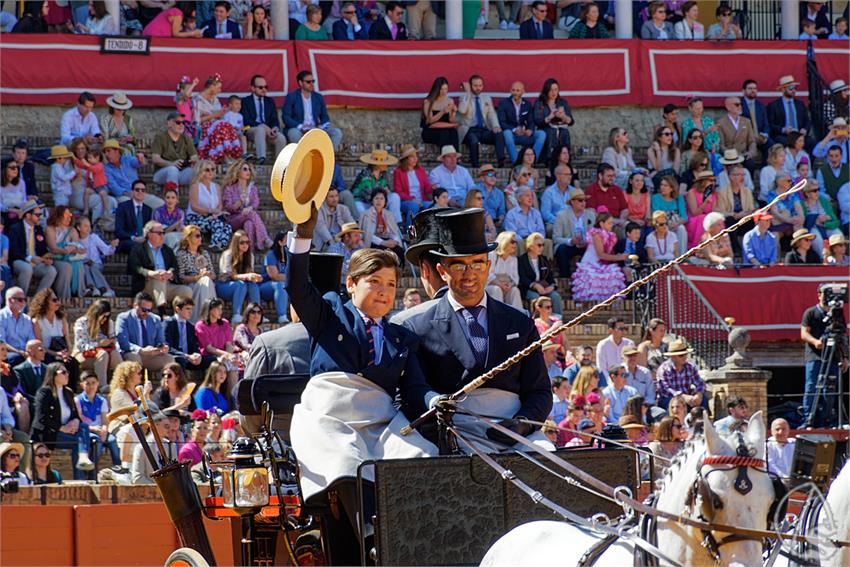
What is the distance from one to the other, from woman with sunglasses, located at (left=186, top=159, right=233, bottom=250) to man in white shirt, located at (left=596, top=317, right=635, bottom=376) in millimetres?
4693

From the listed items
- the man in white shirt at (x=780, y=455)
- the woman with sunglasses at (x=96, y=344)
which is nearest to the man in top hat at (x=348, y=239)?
the woman with sunglasses at (x=96, y=344)

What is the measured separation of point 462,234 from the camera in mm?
8203

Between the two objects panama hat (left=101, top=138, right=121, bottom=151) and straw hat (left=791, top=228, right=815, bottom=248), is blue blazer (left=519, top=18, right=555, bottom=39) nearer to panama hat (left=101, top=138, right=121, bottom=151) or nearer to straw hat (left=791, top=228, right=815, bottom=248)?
straw hat (left=791, top=228, right=815, bottom=248)

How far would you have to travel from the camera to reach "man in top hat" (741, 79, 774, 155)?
24.2 metres

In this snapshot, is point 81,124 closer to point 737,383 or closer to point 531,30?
point 531,30

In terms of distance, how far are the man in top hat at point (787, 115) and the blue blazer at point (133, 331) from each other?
11.1 meters

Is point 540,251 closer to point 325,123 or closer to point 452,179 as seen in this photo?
point 452,179

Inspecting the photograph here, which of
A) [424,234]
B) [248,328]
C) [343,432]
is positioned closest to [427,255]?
→ [424,234]

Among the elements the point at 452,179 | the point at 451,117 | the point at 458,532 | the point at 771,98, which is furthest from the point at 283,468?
the point at 771,98

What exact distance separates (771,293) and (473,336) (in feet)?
41.5

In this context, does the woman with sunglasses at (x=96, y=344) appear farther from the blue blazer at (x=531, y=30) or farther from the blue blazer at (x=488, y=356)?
the blue blazer at (x=531, y=30)

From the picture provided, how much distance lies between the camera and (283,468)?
853cm

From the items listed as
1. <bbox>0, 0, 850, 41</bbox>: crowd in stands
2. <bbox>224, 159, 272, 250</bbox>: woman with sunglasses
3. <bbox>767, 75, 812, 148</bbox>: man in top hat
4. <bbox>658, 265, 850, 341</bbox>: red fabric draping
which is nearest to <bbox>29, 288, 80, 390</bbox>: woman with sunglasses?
<bbox>224, 159, 272, 250</bbox>: woman with sunglasses

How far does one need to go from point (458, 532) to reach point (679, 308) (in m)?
12.7
